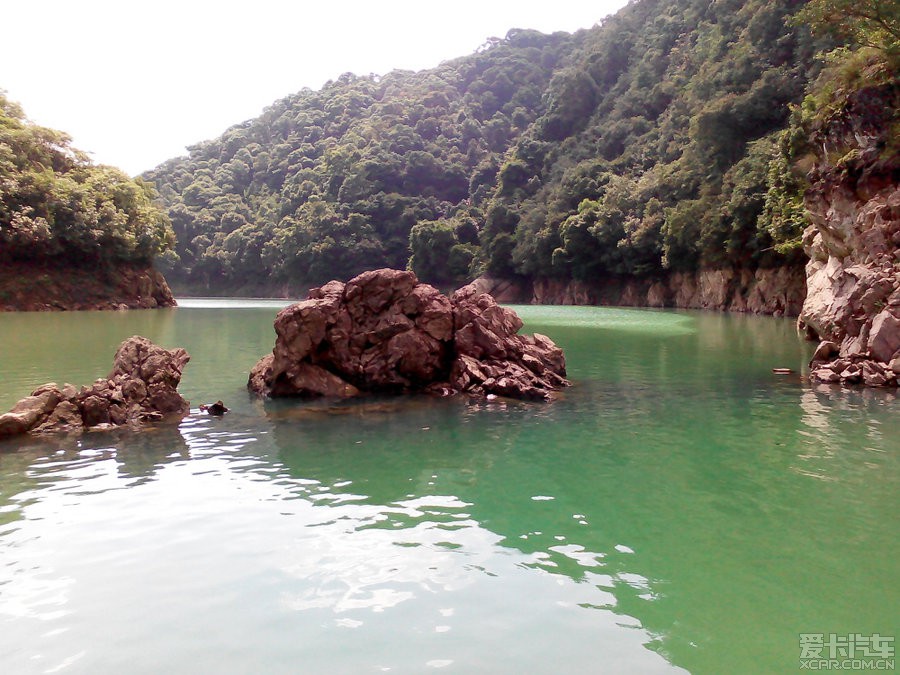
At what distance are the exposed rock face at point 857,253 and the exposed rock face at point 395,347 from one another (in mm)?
7498

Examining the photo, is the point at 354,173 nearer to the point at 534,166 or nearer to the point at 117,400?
the point at 534,166

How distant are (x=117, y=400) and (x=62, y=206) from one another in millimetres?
45152

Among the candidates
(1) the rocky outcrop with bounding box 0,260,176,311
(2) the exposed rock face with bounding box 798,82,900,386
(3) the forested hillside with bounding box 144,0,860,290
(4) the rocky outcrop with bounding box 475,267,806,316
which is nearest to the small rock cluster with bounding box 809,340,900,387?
(2) the exposed rock face with bounding box 798,82,900,386

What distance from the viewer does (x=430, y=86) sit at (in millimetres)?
127750

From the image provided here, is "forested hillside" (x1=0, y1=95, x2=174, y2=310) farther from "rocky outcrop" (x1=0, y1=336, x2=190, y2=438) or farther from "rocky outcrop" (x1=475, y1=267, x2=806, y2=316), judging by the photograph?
"rocky outcrop" (x1=0, y1=336, x2=190, y2=438)

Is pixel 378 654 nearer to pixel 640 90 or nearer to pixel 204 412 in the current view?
pixel 204 412

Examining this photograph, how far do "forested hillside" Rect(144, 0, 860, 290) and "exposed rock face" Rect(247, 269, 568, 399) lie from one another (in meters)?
22.5

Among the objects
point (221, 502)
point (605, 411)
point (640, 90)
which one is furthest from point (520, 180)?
point (221, 502)

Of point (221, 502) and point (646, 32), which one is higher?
point (646, 32)

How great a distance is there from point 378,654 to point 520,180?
81.3m

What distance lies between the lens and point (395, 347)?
16.8 m

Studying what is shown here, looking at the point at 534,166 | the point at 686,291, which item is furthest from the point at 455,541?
the point at 534,166

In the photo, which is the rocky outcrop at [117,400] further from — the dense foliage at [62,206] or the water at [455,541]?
the dense foliage at [62,206]

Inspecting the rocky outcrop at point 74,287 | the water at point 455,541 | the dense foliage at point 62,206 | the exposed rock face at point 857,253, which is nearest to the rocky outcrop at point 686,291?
the exposed rock face at point 857,253
